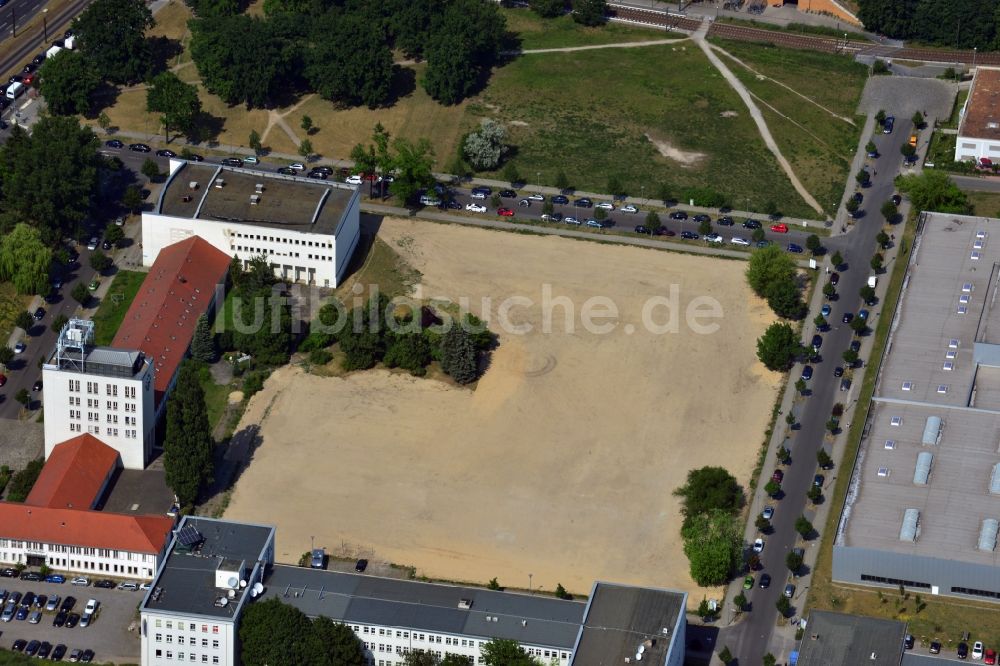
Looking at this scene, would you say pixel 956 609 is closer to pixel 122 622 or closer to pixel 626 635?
pixel 626 635

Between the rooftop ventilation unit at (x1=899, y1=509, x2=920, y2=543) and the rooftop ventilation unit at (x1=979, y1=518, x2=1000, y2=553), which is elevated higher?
the rooftop ventilation unit at (x1=979, y1=518, x2=1000, y2=553)

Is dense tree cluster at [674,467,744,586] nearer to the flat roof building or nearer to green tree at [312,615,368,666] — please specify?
the flat roof building

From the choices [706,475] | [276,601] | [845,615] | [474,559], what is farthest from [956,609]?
[276,601]

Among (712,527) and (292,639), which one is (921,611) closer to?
(712,527)

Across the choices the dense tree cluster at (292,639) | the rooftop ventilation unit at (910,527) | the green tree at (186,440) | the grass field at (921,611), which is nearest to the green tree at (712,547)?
the grass field at (921,611)

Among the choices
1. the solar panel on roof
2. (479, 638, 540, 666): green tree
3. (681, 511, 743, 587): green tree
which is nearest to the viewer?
(479, 638, 540, 666): green tree

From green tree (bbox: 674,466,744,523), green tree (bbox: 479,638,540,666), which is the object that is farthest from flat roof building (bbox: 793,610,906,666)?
green tree (bbox: 479,638,540,666)

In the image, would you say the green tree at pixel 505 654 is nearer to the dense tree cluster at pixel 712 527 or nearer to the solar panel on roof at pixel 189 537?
the dense tree cluster at pixel 712 527
